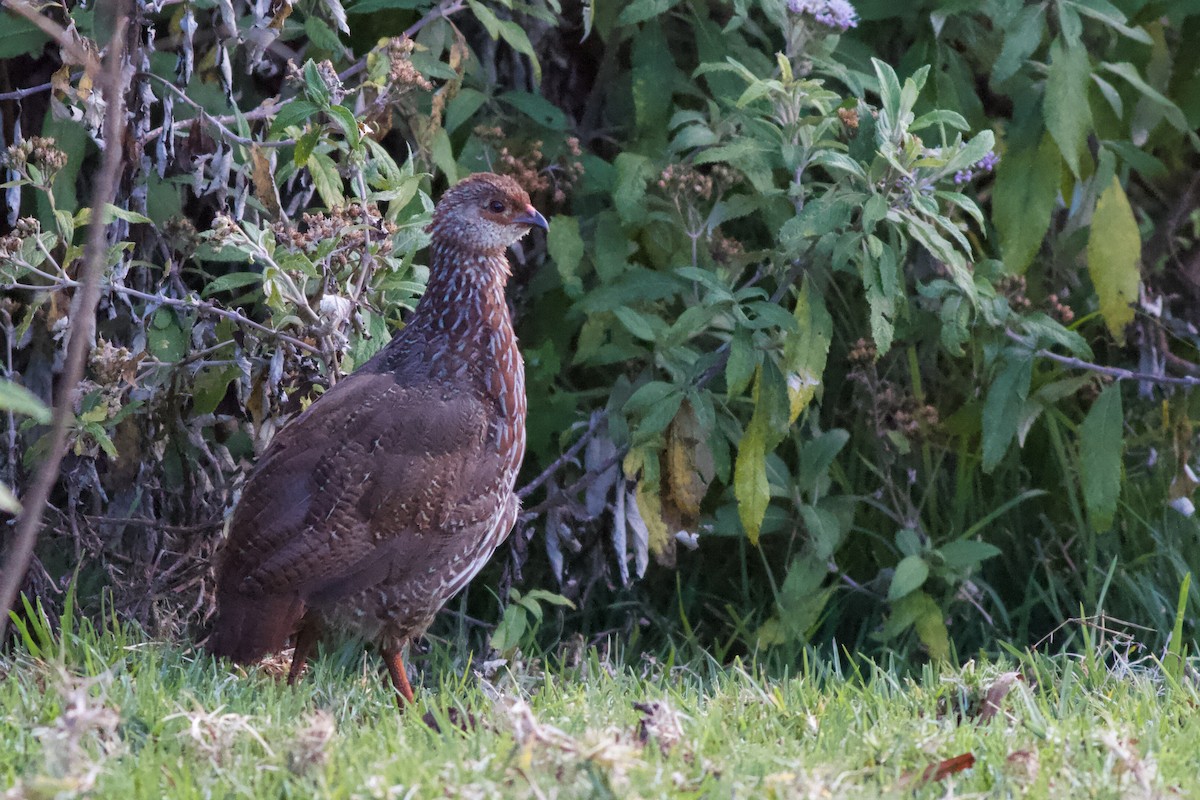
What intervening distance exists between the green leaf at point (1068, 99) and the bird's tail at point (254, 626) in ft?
9.71

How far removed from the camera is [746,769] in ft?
10.0

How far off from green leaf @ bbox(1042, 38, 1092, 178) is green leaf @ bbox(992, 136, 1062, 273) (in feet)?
0.58

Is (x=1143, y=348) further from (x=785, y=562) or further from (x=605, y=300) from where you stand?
(x=605, y=300)

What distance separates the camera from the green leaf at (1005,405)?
5250mm

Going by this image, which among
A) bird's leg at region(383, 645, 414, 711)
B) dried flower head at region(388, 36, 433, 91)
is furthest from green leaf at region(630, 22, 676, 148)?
bird's leg at region(383, 645, 414, 711)

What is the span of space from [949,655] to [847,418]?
1170mm

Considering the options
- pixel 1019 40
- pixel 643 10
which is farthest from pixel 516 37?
pixel 1019 40

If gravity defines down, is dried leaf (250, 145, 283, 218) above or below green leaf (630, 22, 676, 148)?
below

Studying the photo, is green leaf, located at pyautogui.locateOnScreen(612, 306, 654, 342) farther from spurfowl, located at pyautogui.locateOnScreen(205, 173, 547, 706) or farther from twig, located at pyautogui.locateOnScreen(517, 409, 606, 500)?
spurfowl, located at pyautogui.locateOnScreen(205, 173, 547, 706)

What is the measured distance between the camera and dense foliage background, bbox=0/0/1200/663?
4660 millimetres

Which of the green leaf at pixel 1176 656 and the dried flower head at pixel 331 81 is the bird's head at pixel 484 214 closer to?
the dried flower head at pixel 331 81

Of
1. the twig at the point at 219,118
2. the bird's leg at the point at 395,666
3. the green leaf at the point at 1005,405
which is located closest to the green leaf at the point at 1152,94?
the green leaf at the point at 1005,405

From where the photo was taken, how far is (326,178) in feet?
15.6

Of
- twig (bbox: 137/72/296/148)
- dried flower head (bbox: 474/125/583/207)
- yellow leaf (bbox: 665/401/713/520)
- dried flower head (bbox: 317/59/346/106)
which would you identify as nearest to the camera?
dried flower head (bbox: 317/59/346/106)
